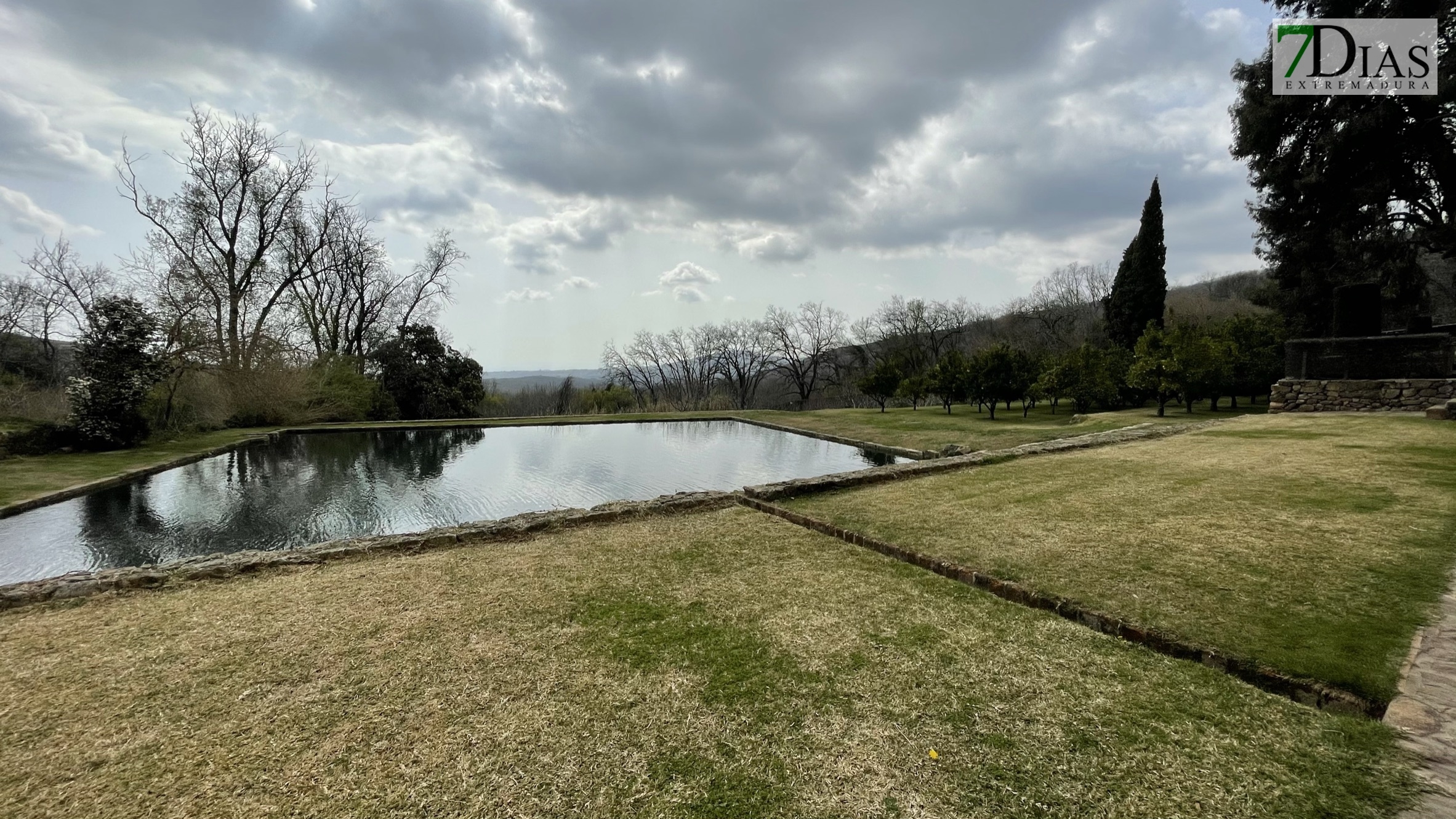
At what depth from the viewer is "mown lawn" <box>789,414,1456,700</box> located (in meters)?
2.50

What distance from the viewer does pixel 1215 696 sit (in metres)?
2.07

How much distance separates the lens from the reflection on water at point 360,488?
5.74m

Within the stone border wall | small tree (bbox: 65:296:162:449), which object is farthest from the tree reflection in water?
the stone border wall

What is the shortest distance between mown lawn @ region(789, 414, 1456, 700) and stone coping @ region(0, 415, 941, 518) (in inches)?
191

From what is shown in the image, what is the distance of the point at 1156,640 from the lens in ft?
8.14

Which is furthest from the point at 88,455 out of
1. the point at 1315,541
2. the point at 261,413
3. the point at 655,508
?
the point at 1315,541

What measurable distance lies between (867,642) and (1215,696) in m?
1.30

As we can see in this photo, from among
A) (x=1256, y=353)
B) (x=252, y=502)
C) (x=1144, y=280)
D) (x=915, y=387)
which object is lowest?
(x=252, y=502)

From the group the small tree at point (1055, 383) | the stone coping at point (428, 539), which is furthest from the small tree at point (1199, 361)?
the stone coping at point (428, 539)

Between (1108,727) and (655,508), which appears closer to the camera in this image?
(1108,727)

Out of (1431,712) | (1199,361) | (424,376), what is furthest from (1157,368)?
(424,376)

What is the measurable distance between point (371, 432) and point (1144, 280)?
92.2 feet

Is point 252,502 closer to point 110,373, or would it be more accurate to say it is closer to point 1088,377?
point 110,373

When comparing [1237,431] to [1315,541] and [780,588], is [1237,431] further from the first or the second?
[780,588]
